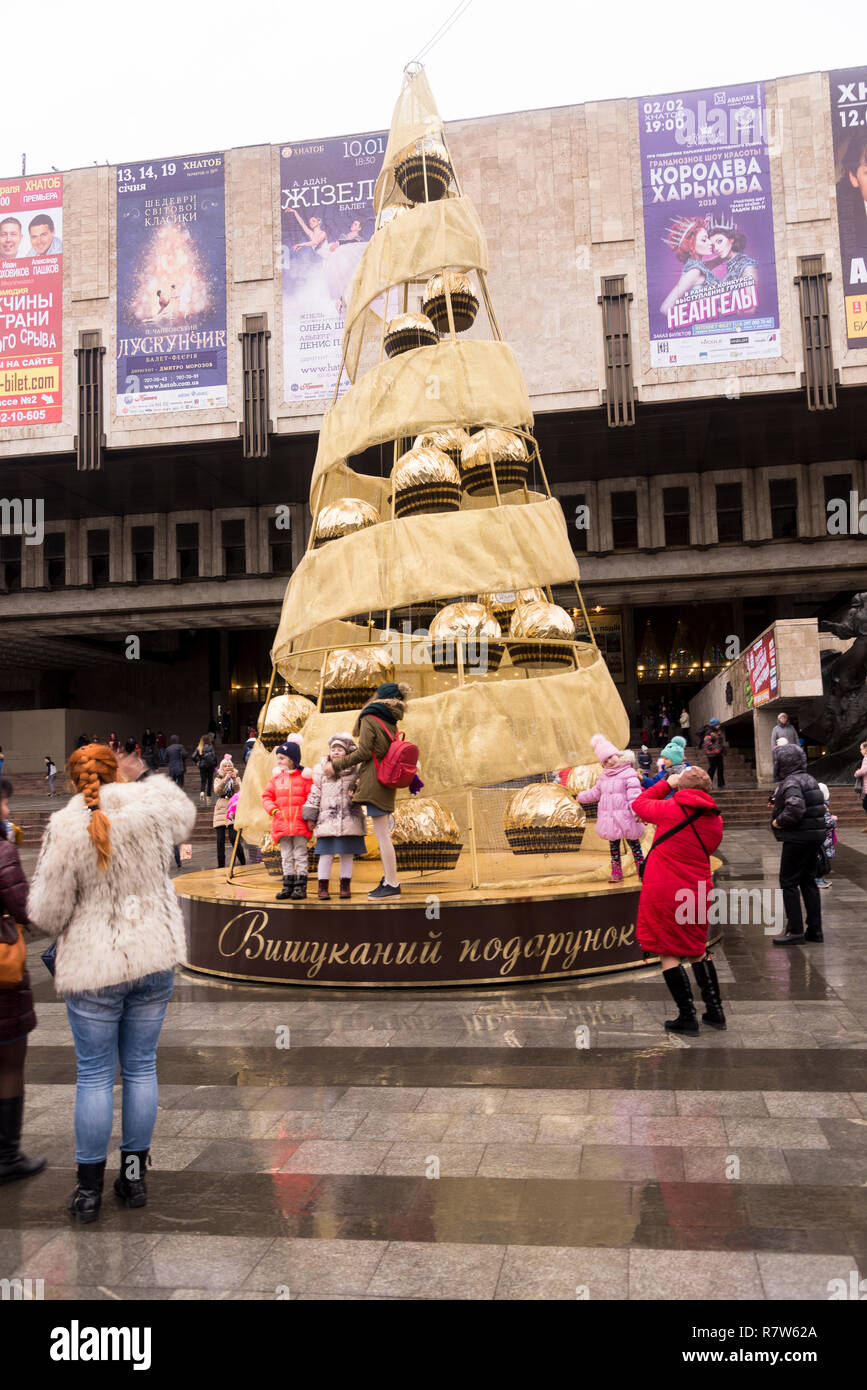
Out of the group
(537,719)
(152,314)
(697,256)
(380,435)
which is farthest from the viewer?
(152,314)

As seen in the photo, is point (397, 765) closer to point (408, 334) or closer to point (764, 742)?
point (408, 334)

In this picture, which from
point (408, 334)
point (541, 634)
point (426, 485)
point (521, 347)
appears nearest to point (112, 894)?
point (541, 634)

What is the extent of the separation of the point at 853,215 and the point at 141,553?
27986mm

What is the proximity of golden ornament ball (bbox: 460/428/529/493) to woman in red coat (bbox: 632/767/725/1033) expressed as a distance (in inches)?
196

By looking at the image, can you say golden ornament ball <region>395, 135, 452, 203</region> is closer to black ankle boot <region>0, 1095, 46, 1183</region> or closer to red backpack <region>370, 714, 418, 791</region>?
red backpack <region>370, 714, 418, 791</region>

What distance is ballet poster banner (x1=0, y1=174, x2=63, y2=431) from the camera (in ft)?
117

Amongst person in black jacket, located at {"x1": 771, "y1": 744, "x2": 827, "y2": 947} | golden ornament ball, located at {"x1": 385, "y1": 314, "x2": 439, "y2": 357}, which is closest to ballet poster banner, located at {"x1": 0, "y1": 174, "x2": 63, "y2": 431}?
golden ornament ball, located at {"x1": 385, "y1": 314, "x2": 439, "y2": 357}

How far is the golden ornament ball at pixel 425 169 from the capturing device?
11258mm

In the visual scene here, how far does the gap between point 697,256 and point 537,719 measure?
28.7 m

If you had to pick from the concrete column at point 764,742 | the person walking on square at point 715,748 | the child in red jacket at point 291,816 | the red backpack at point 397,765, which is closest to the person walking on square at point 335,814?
the child in red jacket at point 291,816

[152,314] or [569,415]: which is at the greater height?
[152,314]
